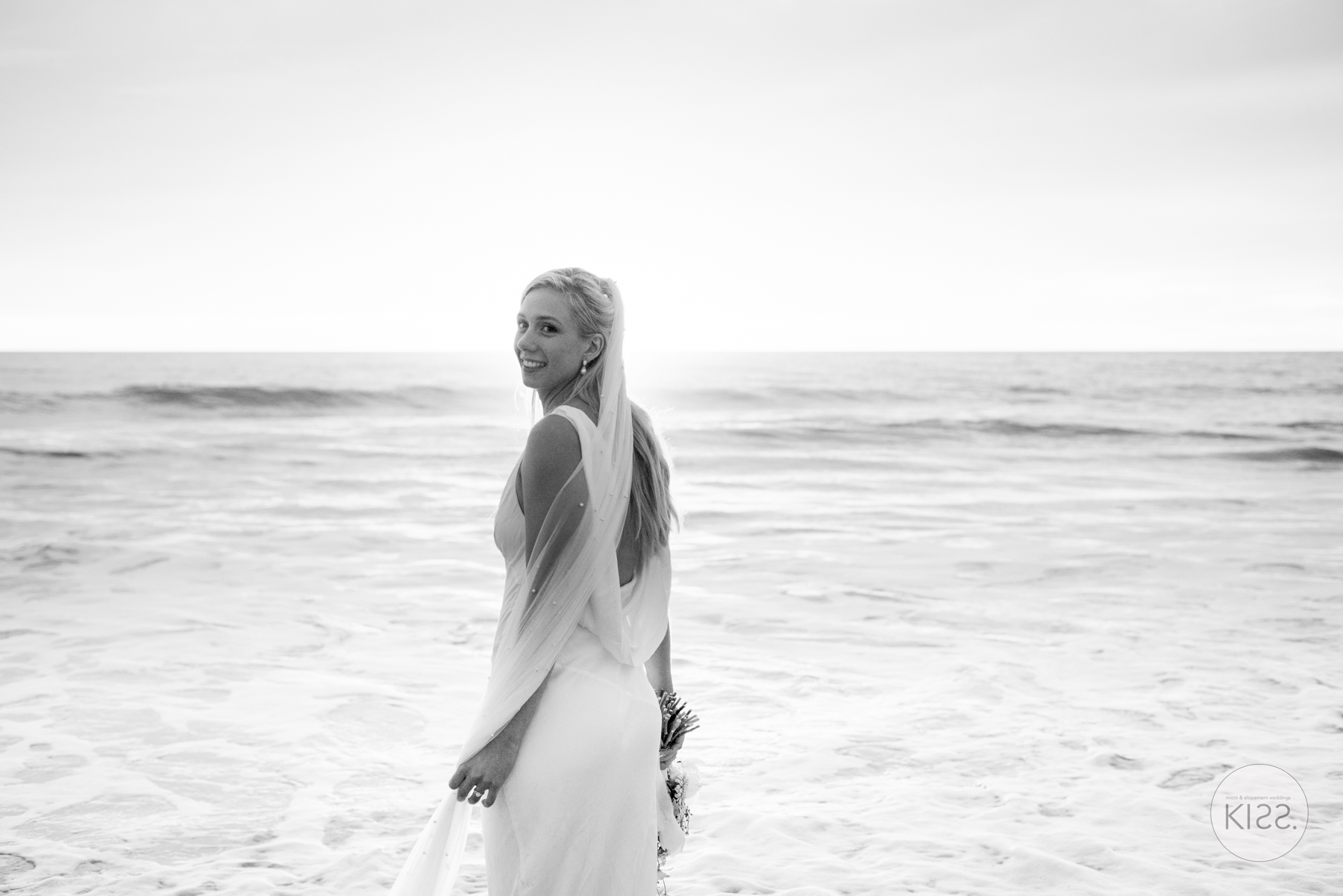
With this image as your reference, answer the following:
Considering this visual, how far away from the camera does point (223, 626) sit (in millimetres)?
7824

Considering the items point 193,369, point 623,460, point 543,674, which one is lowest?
point 193,369

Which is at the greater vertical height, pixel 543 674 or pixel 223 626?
pixel 543 674

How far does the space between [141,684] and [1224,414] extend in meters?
35.4

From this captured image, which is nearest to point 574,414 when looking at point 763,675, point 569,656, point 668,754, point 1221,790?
point 569,656

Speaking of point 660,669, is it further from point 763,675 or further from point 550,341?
point 763,675

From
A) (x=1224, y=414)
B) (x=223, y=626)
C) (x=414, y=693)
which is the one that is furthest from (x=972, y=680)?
(x=1224, y=414)

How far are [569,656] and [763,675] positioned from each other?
4602mm

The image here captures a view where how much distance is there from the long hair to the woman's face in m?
0.02

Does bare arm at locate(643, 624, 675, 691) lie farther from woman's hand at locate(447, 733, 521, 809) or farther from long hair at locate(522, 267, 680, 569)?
woman's hand at locate(447, 733, 521, 809)

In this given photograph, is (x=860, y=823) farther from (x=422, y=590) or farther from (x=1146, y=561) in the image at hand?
(x=1146, y=561)

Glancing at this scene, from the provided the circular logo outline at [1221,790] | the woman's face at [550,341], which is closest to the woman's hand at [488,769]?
the woman's face at [550,341]

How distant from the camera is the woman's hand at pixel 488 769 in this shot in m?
2.29

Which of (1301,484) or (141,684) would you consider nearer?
(141,684)

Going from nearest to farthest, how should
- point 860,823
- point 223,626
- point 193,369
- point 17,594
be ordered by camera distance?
point 860,823 → point 223,626 → point 17,594 → point 193,369
